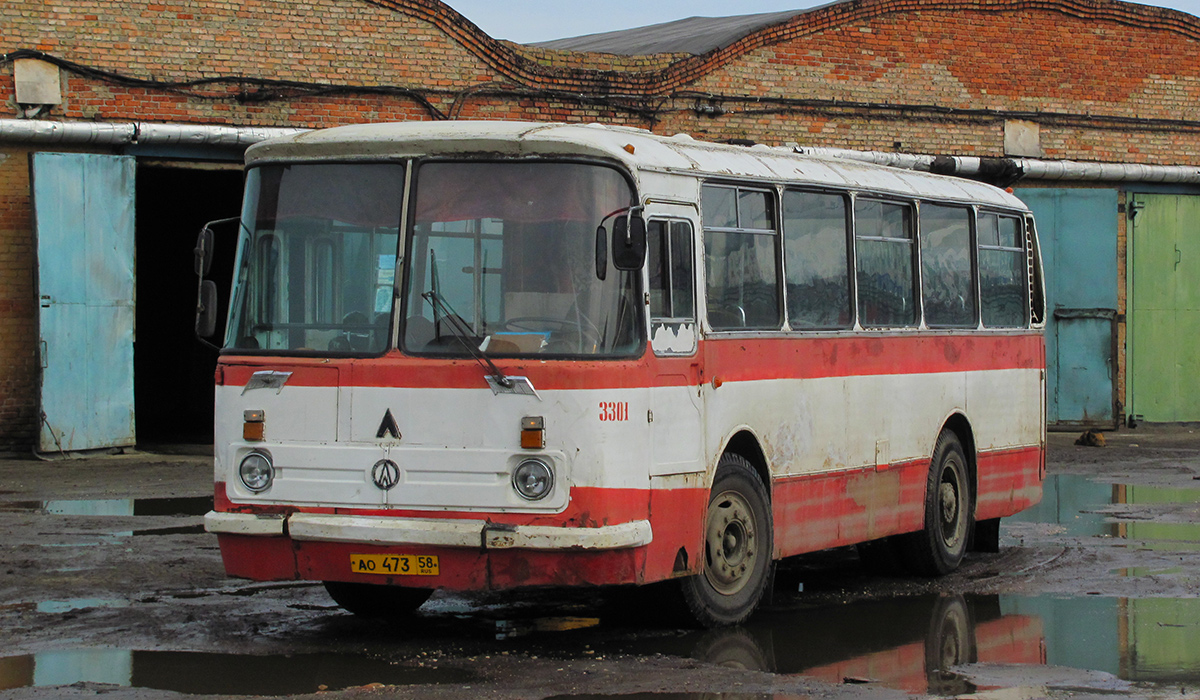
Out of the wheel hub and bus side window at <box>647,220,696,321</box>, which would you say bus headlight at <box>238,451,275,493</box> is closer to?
bus side window at <box>647,220,696,321</box>

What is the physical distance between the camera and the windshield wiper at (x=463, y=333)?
7.69 meters

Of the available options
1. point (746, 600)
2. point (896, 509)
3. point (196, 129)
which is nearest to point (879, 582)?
point (896, 509)

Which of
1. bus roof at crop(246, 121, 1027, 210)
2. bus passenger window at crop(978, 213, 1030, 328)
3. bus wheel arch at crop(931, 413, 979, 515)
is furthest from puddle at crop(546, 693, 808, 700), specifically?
bus passenger window at crop(978, 213, 1030, 328)

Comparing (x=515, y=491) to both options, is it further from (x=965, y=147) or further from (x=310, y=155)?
(x=965, y=147)

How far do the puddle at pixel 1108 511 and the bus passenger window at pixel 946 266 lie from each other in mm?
2413

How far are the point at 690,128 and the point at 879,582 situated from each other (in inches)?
486

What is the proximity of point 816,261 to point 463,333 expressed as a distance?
283 cm

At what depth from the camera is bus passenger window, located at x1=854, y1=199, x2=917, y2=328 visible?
1045cm

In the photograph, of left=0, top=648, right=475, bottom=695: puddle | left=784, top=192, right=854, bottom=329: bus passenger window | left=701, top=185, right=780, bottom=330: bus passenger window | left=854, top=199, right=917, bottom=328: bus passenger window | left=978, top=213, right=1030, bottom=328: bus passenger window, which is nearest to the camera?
left=0, top=648, right=475, bottom=695: puddle

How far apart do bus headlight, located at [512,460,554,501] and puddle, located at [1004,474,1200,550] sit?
645 centimetres

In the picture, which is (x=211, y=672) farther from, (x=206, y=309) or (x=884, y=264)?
(x=884, y=264)

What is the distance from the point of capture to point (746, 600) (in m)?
8.86

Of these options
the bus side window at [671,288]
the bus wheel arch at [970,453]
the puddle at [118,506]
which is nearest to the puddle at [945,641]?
the bus side window at [671,288]

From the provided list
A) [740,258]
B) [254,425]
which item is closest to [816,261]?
[740,258]
